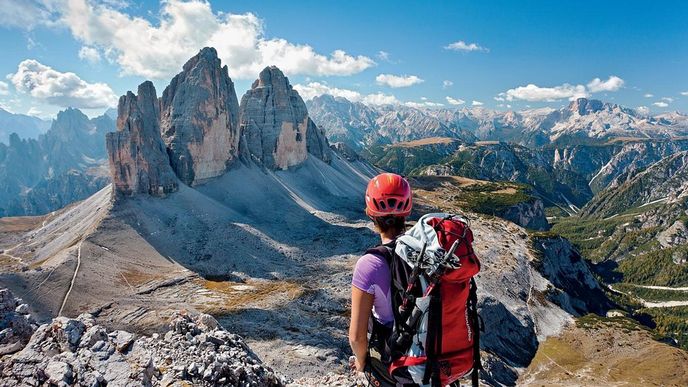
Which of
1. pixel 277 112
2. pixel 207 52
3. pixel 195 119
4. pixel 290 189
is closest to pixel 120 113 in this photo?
pixel 195 119

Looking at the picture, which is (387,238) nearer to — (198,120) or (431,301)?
(431,301)

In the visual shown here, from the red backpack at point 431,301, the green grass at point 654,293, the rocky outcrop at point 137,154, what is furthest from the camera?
the green grass at point 654,293

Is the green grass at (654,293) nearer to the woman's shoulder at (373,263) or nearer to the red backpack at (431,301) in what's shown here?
the red backpack at (431,301)

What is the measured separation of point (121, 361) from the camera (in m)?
13.0

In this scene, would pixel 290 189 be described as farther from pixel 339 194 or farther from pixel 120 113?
pixel 120 113

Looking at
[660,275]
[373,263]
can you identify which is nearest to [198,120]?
[373,263]

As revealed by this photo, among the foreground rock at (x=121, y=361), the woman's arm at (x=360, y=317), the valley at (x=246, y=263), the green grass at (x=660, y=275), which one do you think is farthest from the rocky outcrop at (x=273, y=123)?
the green grass at (x=660, y=275)

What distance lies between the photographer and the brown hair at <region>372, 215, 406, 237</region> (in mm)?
7875

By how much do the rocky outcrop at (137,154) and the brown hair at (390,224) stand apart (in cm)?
8448

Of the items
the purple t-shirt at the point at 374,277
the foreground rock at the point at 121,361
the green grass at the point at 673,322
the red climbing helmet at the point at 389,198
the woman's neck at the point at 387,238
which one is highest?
the red climbing helmet at the point at 389,198

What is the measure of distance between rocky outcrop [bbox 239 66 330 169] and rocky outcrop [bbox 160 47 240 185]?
56.3ft

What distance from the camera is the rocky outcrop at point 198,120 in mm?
95750

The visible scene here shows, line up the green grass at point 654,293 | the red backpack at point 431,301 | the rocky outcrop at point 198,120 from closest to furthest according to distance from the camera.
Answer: the red backpack at point 431,301 < the rocky outcrop at point 198,120 < the green grass at point 654,293

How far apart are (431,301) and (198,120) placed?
100075mm
